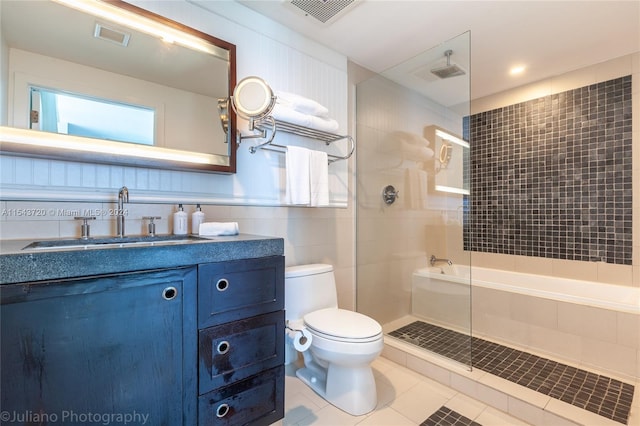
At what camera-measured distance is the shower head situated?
2125mm

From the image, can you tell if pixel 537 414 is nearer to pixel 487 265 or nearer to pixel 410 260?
pixel 410 260

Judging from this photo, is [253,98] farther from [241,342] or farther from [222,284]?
[241,342]

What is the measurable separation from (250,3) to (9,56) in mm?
1165

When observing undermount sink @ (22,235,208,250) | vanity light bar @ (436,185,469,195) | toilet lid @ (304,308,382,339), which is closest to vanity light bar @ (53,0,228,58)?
undermount sink @ (22,235,208,250)

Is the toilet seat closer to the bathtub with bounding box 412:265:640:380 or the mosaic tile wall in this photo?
the bathtub with bounding box 412:265:640:380

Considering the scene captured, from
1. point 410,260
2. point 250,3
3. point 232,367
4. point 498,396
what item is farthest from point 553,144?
point 232,367

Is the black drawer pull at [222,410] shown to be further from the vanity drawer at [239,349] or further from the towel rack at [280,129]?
the towel rack at [280,129]

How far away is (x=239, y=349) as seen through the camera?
3.74 ft

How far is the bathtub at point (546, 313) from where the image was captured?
1903mm

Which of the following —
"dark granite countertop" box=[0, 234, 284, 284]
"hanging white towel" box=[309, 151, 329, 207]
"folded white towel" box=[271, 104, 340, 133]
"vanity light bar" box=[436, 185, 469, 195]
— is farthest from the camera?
"vanity light bar" box=[436, 185, 469, 195]

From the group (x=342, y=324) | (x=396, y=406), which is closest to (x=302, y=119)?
(x=342, y=324)

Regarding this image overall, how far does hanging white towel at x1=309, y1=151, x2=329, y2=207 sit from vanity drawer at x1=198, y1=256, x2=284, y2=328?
0.70 meters

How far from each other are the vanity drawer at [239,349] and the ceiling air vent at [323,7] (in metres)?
1.67

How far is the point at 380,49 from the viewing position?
7.32 feet
